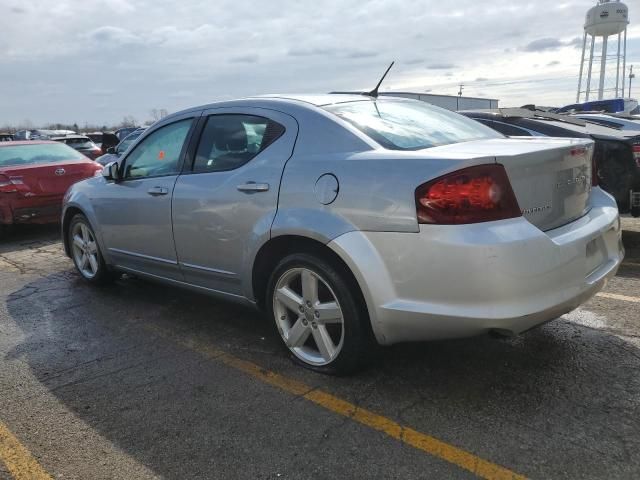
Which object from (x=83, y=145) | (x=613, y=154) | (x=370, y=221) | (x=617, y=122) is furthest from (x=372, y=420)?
(x=83, y=145)

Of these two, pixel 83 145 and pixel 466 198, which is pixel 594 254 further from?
pixel 83 145

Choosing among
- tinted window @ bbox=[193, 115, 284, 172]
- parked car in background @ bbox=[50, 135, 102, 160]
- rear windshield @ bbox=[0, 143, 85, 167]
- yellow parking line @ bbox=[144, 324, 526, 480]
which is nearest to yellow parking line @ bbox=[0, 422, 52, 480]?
yellow parking line @ bbox=[144, 324, 526, 480]

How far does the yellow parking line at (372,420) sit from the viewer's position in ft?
7.68

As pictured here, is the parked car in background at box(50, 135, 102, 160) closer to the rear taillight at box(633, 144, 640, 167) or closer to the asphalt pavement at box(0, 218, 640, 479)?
the asphalt pavement at box(0, 218, 640, 479)

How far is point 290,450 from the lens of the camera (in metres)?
2.55

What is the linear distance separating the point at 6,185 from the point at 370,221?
6753mm

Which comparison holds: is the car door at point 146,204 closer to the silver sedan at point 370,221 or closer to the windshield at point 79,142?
the silver sedan at point 370,221

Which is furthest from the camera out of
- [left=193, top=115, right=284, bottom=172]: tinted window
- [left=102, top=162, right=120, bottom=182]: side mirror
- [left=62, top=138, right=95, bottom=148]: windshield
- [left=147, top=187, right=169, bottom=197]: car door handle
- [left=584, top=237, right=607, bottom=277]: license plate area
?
[left=62, top=138, right=95, bottom=148]: windshield

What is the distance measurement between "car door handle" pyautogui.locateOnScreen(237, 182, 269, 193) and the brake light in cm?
566

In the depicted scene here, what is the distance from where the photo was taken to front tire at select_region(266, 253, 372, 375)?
118 inches

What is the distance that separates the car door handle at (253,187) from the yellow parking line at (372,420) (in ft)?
3.57

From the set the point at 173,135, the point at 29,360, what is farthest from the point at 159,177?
the point at 29,360

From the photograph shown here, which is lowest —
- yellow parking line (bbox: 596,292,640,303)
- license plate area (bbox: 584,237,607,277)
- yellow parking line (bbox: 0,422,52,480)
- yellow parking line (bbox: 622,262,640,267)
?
yellow parking line (bbox: 622,262,640,267)

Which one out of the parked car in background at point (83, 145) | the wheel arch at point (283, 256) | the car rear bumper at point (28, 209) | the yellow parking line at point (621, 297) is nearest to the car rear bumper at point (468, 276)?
the wheel arch at point (283, 256)
